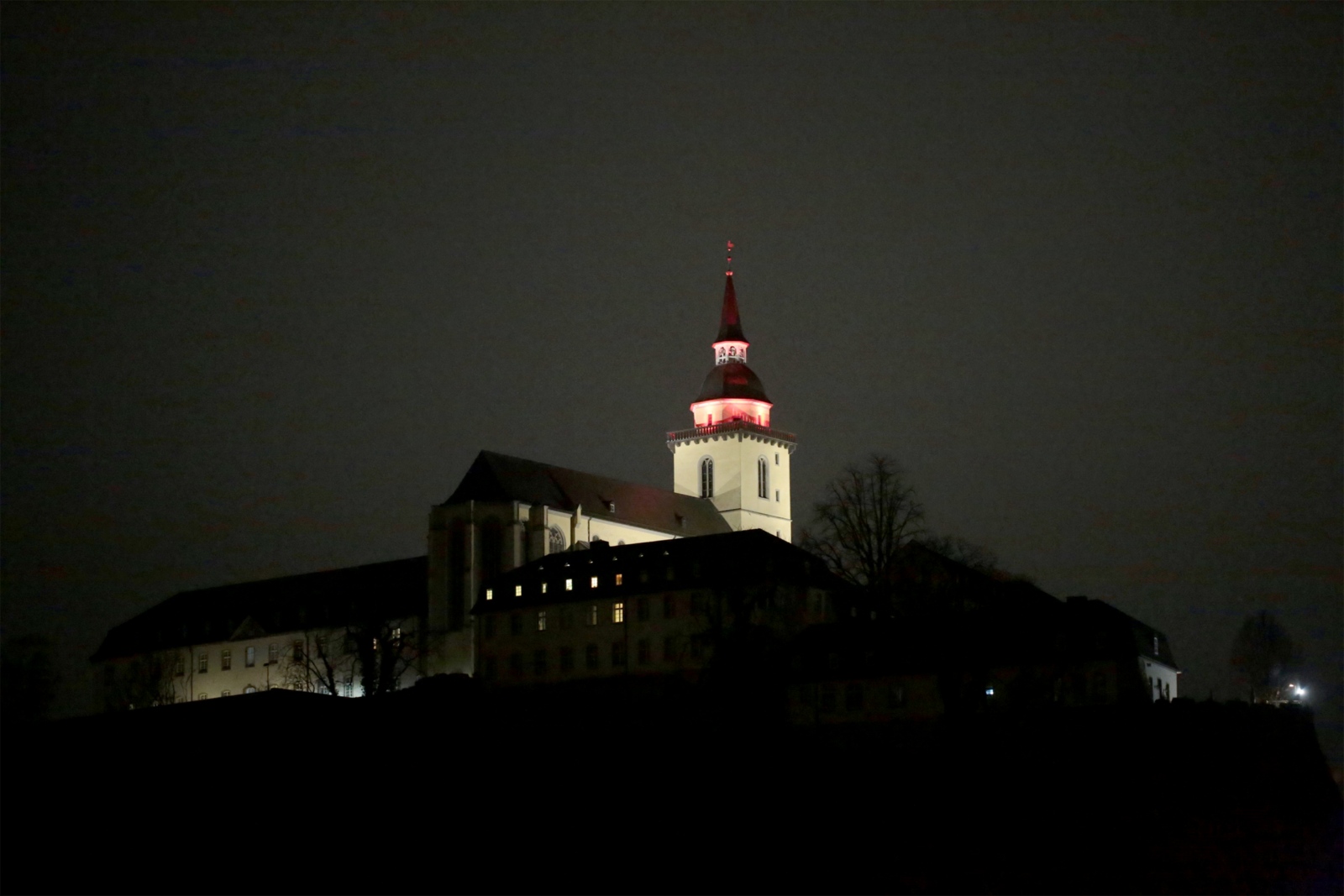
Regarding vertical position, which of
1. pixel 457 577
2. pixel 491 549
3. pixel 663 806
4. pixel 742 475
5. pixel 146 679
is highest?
pixel 742 475

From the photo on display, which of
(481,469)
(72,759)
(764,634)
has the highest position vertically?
(481,469)

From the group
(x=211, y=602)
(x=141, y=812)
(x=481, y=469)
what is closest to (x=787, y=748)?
(x=141, y=812)

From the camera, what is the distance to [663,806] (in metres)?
68.2

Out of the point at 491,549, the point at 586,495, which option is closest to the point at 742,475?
the point at 586,495

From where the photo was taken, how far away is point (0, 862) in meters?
54.2

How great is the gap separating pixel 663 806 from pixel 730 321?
7645 cm

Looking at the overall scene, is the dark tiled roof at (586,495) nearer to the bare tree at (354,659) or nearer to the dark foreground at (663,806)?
the bare tree at (354,659)

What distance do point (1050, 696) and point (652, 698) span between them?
1819cm

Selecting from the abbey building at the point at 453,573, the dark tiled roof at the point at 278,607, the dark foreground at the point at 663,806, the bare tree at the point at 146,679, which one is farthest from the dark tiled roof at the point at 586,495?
the dark foreground at the point at 663,806

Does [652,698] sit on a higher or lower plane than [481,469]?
lower

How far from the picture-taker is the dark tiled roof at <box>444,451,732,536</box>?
11062 centimetres

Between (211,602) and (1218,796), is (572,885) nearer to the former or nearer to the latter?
(1218,796)

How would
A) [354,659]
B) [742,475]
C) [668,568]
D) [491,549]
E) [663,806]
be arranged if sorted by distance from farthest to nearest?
[742,475] < [491,549] < [354,659] < [668,568] < [663,806]

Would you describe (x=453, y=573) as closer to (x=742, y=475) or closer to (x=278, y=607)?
(x=278, y=607)
